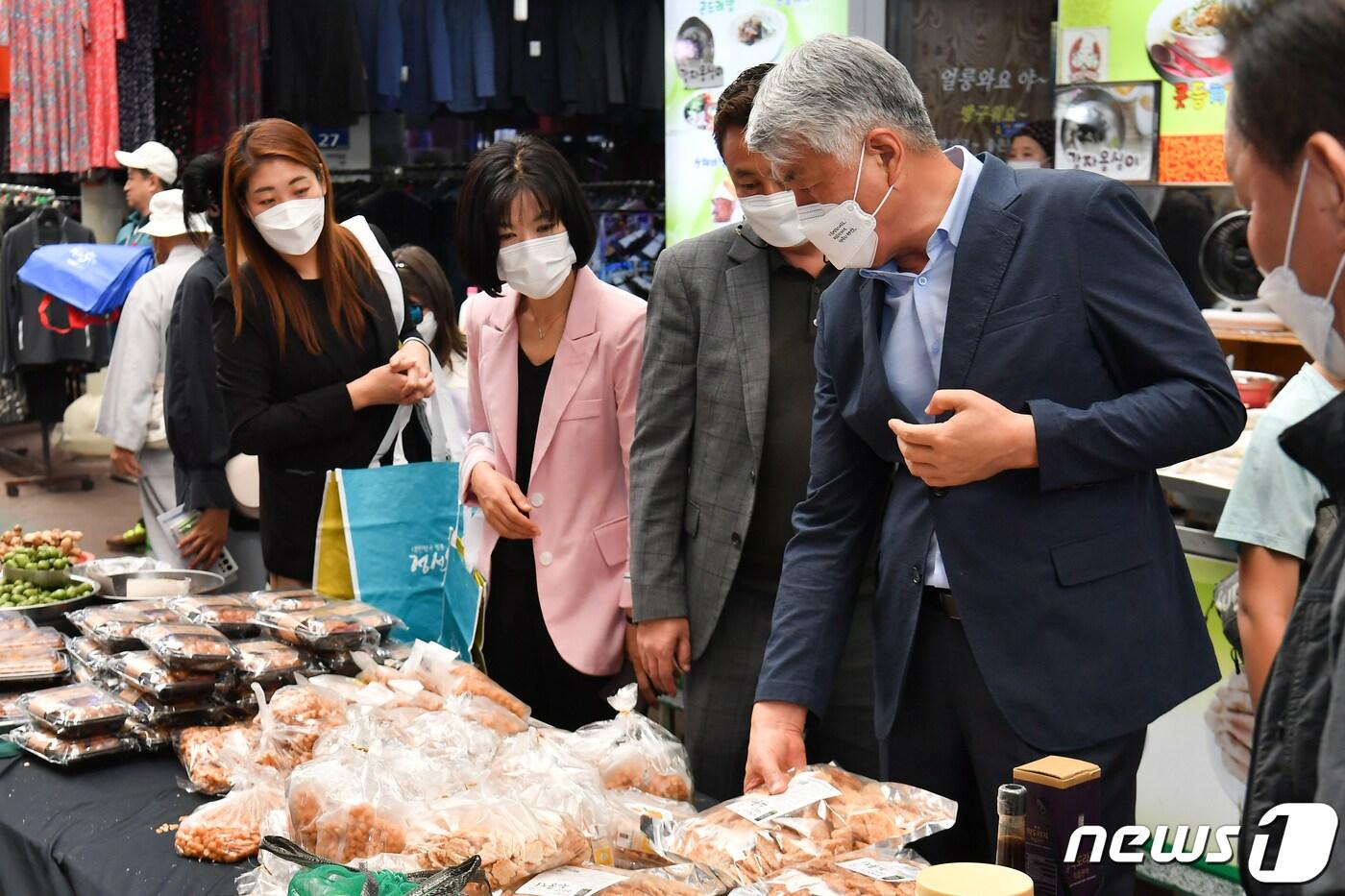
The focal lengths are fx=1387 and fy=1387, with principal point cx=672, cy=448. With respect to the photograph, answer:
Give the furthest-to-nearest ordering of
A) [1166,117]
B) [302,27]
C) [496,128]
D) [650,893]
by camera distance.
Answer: [496,128], [302,27], [1166,117], [650,893]

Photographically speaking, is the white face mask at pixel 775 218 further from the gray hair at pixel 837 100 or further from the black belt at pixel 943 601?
the black belt at pixel 943 601

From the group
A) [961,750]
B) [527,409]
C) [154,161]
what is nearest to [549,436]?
[527,409]

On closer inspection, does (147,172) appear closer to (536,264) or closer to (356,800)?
(536,264)

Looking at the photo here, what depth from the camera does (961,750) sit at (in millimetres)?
1859

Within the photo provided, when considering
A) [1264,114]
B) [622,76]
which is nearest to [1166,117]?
[1264,114]

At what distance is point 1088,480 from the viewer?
5.46 feet

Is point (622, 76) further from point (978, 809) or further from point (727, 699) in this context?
point (978, 809)

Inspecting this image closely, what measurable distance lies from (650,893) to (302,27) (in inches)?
309

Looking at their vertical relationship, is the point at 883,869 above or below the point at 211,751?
above

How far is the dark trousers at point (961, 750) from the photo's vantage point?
176 cm

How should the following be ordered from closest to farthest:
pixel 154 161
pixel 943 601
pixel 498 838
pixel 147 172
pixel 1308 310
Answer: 1. pixel 1308 310
2. pixel 498 838
3. pixel 943 601
4. pixel 154 161
5. pixel 147 172

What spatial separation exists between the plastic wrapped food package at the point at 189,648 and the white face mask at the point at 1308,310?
1.87 m

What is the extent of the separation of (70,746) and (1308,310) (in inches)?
79.3

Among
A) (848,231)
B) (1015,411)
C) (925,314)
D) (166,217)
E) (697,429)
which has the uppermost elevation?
(166,217)
